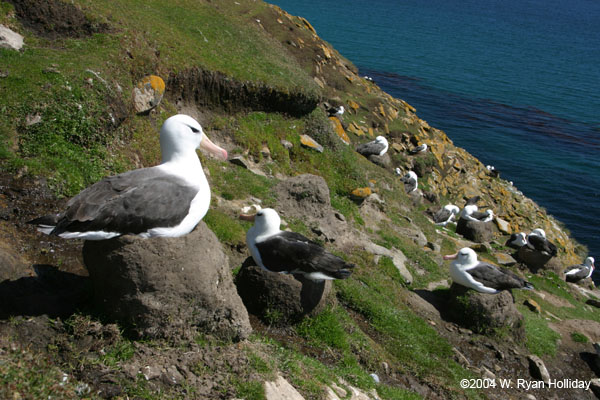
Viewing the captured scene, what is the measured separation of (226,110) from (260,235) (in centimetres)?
863

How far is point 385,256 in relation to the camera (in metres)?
14.0

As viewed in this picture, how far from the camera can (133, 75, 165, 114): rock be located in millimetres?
11742

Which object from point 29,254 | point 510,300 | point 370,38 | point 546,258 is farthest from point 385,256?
point 370,38

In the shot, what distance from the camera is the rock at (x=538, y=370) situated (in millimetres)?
12177

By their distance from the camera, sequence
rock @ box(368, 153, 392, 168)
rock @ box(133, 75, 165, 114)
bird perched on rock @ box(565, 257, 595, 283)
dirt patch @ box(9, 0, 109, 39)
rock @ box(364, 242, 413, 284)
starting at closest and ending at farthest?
rock @ box(133, 75, 165, 114)
dirt patch @ box(9, 0, 109, 39)
rock @ box(364, 242, 413, 284)
bird perched on rock @ box(565, 257, 595, 283)
rock @ box(368, 153, 392, 168)

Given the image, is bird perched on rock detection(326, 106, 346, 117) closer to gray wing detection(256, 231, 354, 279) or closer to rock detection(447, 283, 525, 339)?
rock detection(447, 283, 525, 339)

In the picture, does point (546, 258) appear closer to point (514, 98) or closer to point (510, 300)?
point (510, 300)

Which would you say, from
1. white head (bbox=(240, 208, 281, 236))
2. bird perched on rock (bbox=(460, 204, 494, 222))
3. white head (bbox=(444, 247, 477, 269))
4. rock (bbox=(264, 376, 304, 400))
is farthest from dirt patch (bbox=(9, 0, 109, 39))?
bird perched on rock (bbox=(460, 204, 494, 222))

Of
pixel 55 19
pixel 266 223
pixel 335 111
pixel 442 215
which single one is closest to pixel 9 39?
pixel 55 19

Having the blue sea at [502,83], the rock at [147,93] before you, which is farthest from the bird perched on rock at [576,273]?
the rock at [147,93]

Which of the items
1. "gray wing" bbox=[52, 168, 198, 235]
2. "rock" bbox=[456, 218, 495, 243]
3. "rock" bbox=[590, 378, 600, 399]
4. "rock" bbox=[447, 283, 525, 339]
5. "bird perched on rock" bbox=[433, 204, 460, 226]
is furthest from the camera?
"bird perched on rock" bbox=[433, 204, 460, 226]

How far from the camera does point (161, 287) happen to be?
5.85m

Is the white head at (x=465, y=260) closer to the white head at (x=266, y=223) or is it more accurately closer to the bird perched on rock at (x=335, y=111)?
the white head at (x=266, y=223)

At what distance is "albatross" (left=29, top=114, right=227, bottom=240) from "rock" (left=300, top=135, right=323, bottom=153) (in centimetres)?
1086
